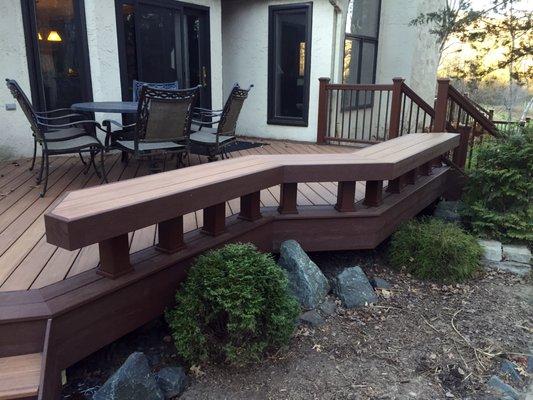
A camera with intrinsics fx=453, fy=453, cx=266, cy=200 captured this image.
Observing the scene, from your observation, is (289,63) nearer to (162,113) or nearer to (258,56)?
(258,56)

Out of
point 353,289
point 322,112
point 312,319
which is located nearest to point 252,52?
point 322,112

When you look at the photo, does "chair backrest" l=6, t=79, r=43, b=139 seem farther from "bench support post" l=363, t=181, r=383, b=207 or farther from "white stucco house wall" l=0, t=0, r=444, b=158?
"bench support post" l=363, t=181, r=383, b=207

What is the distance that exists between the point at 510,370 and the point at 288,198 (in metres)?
1.61

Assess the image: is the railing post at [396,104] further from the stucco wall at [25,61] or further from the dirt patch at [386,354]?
the stucco wall at [25,61]

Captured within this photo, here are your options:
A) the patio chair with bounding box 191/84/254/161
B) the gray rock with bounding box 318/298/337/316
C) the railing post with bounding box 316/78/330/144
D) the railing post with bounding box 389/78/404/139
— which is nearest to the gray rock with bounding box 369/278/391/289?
the gray rock with bounding box 318/298/337/316

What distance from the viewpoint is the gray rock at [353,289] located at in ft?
9.57

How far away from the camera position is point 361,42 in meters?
7.76

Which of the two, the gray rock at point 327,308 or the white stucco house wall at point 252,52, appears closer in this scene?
the gray rock at point 327,308

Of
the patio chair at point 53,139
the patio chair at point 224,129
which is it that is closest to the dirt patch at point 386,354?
the patio chair at point 53,139

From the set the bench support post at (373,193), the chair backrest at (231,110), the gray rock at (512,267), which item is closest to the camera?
the bench support post at (373,193)

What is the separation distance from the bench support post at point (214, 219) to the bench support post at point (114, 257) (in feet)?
1.99

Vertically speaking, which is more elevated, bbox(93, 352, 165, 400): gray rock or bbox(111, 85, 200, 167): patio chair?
bbox(111, 85, 200, 167): patio chair

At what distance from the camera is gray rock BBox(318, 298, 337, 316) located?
281cm

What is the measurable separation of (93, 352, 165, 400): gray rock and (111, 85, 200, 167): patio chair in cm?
201
